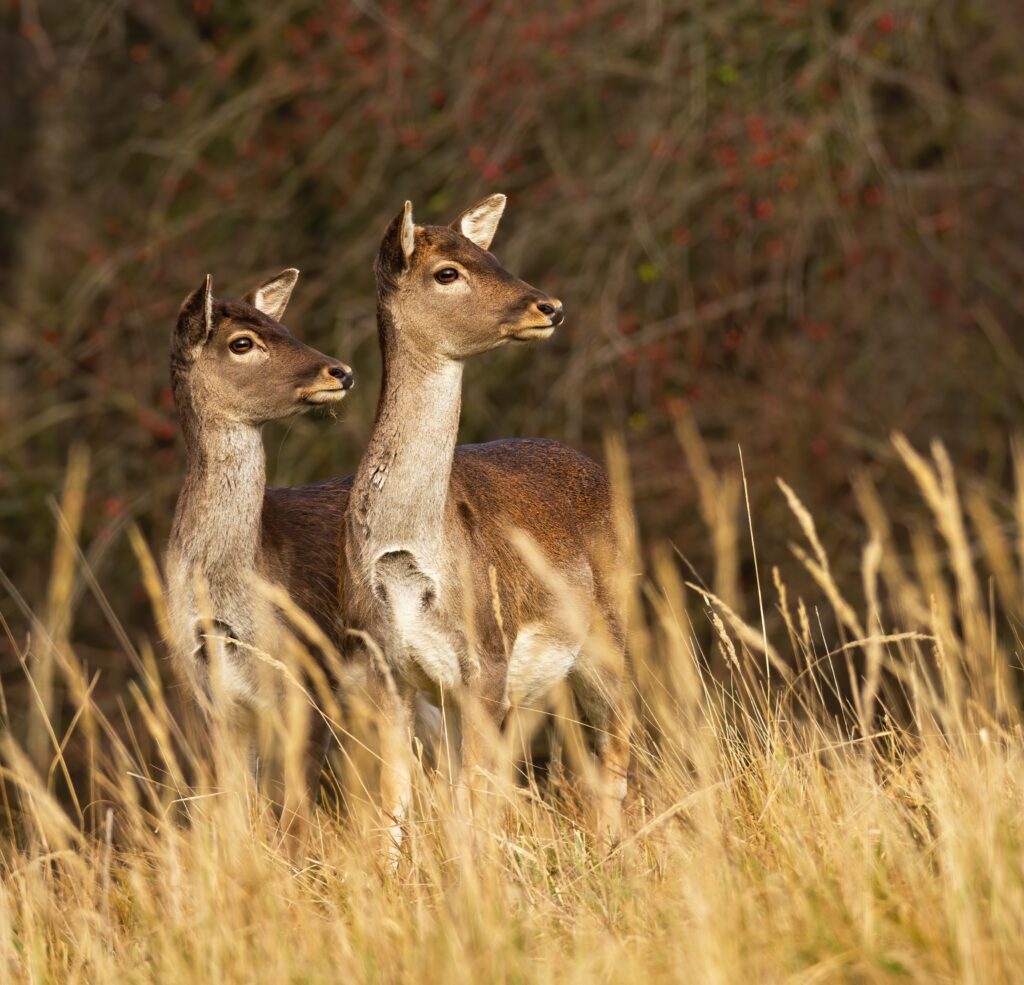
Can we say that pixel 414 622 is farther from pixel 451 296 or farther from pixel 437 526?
pixel 451 296

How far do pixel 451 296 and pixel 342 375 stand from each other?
17.0 inches

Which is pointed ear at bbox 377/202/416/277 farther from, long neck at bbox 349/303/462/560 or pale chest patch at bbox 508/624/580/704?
pale chest patch at bbox 508/624/580/704

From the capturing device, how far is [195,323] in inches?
245

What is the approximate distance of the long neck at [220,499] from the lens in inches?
239

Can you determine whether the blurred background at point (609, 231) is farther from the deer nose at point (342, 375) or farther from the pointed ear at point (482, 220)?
the deer nose at point (342, 375)

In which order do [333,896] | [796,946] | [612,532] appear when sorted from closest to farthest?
[796,946] < [333,896] < [612,532]

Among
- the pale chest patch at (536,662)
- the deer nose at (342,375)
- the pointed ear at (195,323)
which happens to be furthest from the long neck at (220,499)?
the pale chest patch at (536,662)

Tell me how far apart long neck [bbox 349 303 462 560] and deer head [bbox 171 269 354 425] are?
22cm

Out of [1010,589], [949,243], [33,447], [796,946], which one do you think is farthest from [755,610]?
[796,946]

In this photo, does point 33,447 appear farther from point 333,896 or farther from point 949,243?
point 333,896

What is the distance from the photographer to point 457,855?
389cm

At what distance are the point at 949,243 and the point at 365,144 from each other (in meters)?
3.36

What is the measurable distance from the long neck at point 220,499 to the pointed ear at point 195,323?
0.19 metres

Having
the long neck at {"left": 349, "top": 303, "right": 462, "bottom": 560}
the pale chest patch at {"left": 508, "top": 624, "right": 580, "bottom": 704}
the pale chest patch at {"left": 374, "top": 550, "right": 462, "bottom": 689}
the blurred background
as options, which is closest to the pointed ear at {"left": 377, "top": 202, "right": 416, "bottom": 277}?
the long neck at {"left": 349, "top": 303, "right": 462, "bottom": 560}
